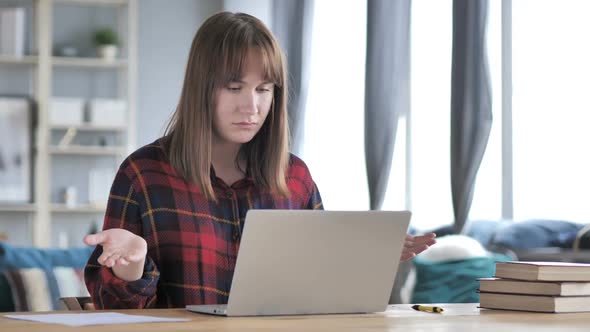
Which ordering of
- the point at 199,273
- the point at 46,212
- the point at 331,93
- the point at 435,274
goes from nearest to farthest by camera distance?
the point at 199,273 → the point at 435,274 → the point at 331,93 → the point at 46,212

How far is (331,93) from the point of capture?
5.91 m

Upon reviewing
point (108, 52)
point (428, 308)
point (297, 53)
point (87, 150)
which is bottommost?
point (428, 308)

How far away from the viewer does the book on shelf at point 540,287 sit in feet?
6.95

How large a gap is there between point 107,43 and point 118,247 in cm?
510

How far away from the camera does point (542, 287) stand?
213 cm

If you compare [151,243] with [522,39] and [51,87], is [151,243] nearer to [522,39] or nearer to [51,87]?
[522,39]

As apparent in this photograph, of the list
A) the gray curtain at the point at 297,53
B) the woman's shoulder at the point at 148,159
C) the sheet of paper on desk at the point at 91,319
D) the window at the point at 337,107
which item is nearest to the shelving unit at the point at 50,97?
the gray curtain at the point at 297,53

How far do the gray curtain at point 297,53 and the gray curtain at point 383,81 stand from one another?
564 millimetres

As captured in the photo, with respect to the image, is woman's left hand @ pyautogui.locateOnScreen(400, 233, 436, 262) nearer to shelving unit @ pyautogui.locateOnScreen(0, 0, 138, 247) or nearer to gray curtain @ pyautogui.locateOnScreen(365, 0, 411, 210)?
gray curtain @ pyautogui.locateOnScreen(365, 0, 411, 210)

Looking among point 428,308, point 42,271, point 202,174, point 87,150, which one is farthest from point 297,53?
point 428,308

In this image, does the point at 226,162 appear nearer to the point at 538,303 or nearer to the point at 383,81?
the point at 538,303

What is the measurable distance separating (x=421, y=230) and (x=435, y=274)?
1.10m

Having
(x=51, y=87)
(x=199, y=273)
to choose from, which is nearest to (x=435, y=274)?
(x=199, y=273)

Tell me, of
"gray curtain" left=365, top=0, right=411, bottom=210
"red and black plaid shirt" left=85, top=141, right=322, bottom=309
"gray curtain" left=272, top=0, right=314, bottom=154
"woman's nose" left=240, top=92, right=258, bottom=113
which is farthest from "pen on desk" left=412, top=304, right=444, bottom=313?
"gray curtain" left=272, top=0, right=314, bottom=154
